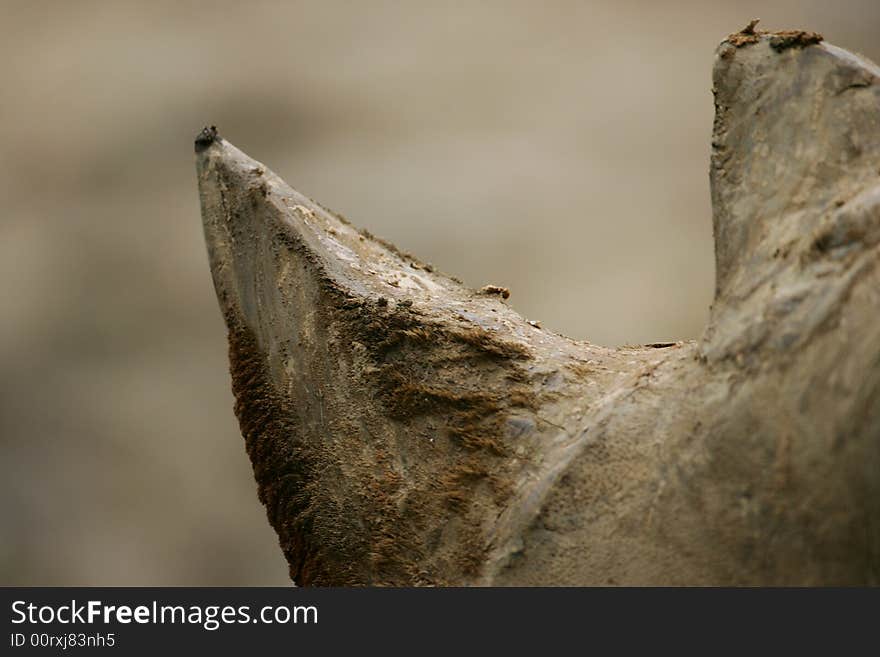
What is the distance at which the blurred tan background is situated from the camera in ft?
8.43

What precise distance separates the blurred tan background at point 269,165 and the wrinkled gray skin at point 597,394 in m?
1.51

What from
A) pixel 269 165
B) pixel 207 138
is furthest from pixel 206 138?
pixel 269 165

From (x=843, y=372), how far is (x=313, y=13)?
8.11ft

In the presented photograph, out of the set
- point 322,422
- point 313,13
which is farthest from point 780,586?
point 313,13

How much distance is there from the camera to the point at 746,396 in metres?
0.85

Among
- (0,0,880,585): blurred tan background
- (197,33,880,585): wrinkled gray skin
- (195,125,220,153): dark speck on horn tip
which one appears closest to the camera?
(197,33,880,585): wrinkled gray skin

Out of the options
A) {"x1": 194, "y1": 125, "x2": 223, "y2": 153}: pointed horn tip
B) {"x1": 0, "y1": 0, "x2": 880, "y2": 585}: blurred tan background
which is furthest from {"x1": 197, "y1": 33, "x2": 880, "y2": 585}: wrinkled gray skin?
{"x1": 0, "y1": 0, "x2": 880, "y2": 585}: blurred tan background

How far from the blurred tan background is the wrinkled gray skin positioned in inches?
59.4

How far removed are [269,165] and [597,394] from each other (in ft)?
6.32

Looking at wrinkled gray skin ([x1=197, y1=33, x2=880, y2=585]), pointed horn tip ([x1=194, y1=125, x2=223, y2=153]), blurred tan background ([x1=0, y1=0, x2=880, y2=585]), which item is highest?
blurred tan background ([x1=0, y1=0, x2=880, y2=585])

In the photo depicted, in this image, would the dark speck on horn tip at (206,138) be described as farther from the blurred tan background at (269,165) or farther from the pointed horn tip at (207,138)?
the blurred tan background at (269,165)

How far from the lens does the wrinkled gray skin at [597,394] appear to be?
808 mm

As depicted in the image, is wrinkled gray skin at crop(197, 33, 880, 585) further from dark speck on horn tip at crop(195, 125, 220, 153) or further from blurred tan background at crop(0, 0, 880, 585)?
blurred tan background at crop(0, 0, 880, 585)

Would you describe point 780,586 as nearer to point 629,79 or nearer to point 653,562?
point 653,562
